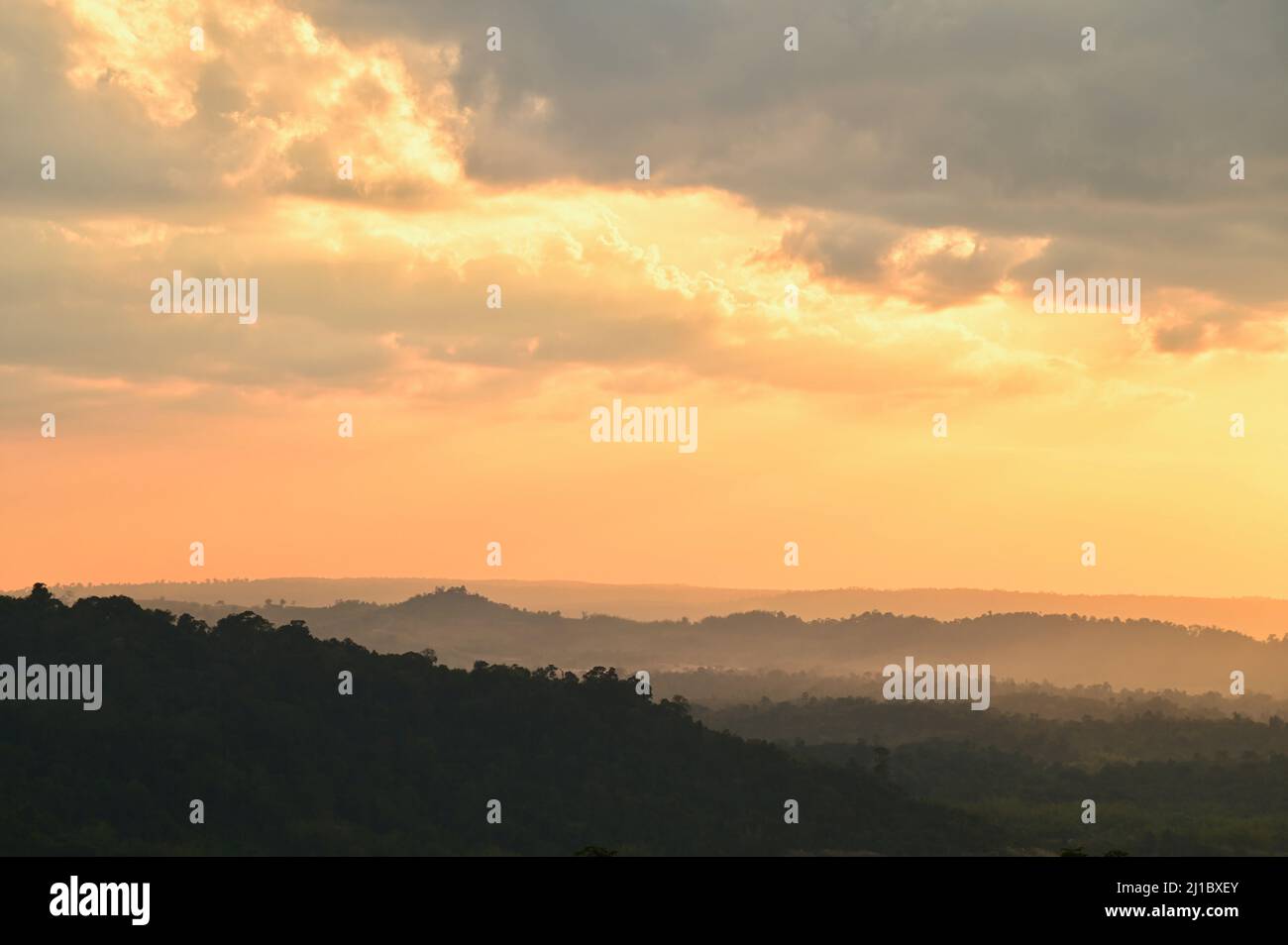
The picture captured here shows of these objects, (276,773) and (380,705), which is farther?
(380,705)

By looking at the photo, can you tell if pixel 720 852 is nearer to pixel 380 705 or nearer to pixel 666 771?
pixel 666 771
